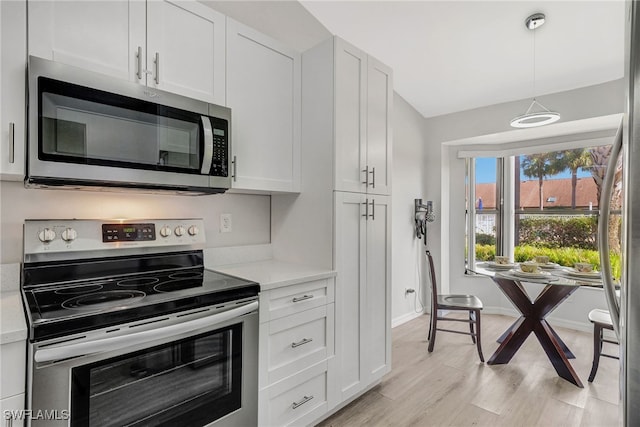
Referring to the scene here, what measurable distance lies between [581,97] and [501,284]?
198 centimetres

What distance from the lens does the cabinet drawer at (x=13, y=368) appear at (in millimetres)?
953

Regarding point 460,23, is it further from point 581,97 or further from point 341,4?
point 581,97

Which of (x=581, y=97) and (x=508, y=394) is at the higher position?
(x=581, y=97)

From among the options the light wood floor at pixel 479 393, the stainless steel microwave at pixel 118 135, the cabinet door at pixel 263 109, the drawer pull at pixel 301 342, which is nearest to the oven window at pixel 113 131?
the stainless steel microwave at pixel 118 135

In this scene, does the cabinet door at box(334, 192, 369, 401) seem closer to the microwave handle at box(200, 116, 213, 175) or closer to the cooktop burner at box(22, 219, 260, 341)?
the cooktop burner at box(22, 219, 260, 341)

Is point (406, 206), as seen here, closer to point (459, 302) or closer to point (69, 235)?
point (459, 302)

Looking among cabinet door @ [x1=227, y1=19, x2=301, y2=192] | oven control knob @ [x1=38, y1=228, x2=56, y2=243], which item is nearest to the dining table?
cabinet door @ [x1=227, y1=19, x2=301, y2=192]

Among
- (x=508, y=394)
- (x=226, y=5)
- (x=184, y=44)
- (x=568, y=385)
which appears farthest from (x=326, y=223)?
(x=568, y=385)

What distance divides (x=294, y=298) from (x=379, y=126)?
132 cm

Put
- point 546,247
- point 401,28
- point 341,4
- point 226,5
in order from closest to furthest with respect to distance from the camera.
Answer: point 226,5
point 341,4
point 401,28
point 546,247

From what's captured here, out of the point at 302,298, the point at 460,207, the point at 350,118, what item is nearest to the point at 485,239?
the point at 460,207

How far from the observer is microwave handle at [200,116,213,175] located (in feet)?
5.33

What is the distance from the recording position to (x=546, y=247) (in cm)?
395

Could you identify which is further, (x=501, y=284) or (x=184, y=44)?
(x=501, y=284)
